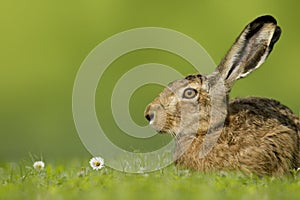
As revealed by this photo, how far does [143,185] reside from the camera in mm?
6059

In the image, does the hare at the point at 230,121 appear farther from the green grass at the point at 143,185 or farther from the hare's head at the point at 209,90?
the green grass at the point at 143,185

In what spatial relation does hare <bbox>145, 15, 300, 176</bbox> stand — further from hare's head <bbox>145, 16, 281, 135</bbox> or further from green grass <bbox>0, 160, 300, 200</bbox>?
green grass <bbox>0, 160, 300, 200</bbox>

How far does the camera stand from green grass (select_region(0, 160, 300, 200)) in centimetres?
574

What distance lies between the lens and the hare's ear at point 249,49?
305 inches

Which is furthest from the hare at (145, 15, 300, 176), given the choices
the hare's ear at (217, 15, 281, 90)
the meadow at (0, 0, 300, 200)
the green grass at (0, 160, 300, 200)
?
the meadow at (0, 0, 300, 200)

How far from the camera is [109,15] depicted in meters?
18.1

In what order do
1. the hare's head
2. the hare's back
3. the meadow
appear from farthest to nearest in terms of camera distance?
the meadow, the hare's head, the hare's back

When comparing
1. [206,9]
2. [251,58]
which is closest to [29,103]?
[206,9]

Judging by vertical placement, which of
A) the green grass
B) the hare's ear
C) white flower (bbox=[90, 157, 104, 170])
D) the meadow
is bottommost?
the green grass

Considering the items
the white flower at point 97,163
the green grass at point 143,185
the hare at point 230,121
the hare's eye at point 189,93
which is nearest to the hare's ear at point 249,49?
the hare at point 230,121

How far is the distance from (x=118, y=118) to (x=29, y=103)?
4432 millimetres

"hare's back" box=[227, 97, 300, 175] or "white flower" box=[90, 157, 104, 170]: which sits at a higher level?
"white flower" box=[90, 157, 104, 170]

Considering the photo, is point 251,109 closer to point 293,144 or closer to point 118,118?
point 293,144

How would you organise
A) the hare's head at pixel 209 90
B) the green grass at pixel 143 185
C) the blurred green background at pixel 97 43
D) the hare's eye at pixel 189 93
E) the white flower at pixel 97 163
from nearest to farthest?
the green grass at pixel 143 185, the white flower at pixel 97 163, the hare's head at pixel 209 90, the hare's eye at pixel 189 93, the blurred green background at pixel 97 43
